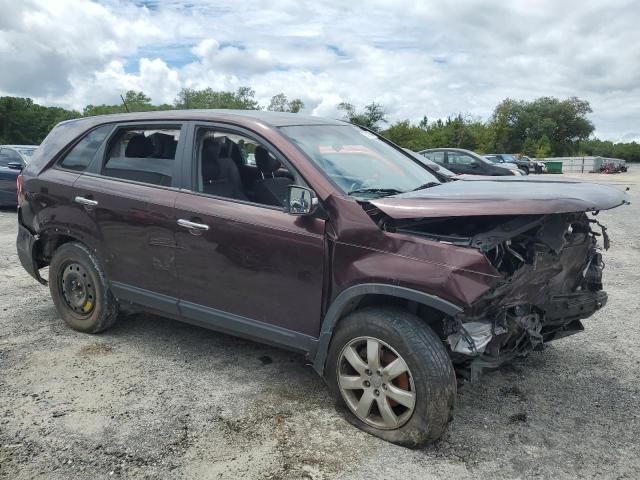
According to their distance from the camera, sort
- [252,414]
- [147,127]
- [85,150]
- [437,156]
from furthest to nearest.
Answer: [437,156]
[85,150]
[147,127]
[252,414]

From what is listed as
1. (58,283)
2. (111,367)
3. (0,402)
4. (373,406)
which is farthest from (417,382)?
(58,283)

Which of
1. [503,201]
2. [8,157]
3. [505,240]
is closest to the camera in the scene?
[503,201]

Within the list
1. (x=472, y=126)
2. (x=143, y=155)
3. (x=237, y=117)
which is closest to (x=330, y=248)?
(x=237, y=117)

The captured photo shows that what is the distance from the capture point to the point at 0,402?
3.50m

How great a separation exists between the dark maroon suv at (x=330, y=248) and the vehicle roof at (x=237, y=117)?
2cm

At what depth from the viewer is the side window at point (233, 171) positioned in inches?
149

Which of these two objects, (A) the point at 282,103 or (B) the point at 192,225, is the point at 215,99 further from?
(B) the point at 192,225

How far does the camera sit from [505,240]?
9.68ft

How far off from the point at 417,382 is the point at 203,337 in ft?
7.50

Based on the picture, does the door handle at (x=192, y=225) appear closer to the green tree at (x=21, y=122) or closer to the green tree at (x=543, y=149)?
the green tree at (x=543, y=149)

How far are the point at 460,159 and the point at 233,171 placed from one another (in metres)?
16.1

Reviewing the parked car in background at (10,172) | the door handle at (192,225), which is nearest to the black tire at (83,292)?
the door handle at (192,225)

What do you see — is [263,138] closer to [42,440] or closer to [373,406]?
[373,406]

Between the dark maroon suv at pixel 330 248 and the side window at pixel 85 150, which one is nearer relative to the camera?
the dark maroon suv at pixel 330 248
